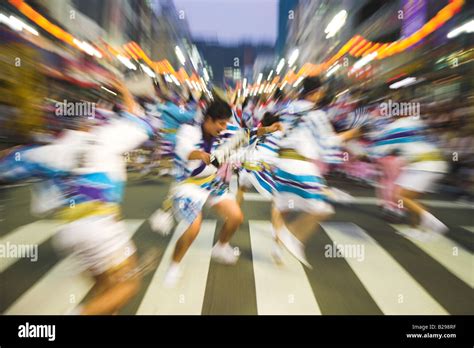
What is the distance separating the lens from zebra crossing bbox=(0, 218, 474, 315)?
1.67 metres

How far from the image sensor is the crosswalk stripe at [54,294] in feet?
5.24

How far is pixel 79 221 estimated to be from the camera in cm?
122

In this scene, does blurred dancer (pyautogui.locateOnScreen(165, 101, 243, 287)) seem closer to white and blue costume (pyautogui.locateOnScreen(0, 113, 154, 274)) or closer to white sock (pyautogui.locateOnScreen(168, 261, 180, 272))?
white sock (pyautogui.locateOnScreen(168, 261, 180, 272))

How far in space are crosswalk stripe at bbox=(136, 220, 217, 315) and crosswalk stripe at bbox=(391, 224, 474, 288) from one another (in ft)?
6.42

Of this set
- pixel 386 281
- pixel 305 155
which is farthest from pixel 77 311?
pixel 386 281

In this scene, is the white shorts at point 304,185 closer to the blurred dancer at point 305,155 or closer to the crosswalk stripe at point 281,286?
the blurred dancer at point 305,155

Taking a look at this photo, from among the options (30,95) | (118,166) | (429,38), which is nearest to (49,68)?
(30,95)

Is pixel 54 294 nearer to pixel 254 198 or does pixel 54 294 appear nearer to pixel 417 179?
pixel 254 198

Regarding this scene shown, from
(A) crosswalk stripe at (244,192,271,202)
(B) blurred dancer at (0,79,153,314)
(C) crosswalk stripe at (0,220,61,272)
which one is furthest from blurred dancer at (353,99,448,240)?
(C) crosswalk stripe at (0,220,61,272)

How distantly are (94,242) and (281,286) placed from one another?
1.24m
